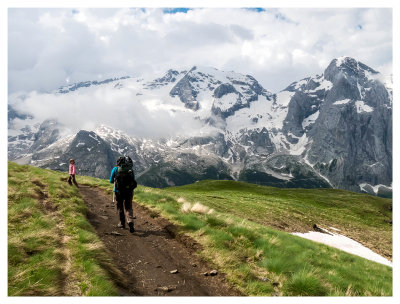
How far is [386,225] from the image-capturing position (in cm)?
6047

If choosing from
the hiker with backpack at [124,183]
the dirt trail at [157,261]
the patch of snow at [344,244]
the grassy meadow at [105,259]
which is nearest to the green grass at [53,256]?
the grassy meadow at [105,259]

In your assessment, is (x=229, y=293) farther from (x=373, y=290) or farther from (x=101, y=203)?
(x=101, y=203)

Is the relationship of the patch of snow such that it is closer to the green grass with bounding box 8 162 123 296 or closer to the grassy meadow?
the grassy meadow

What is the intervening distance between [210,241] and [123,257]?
4.01 m

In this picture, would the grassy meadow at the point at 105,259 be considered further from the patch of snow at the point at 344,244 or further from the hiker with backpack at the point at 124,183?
the patch of snow at the point at 344,244

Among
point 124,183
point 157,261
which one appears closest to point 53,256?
point 157,261

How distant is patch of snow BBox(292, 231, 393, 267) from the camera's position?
30369mm

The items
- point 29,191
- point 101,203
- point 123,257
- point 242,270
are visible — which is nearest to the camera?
point 242,270

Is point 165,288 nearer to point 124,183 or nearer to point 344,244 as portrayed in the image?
point 124,183

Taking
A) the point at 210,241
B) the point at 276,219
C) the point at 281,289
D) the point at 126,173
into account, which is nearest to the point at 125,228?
the point at 126,173

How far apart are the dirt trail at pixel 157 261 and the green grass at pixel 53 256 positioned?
95 centimetres

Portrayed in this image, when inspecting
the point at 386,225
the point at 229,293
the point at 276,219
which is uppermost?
the point at 229,293

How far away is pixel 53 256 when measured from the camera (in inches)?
389
